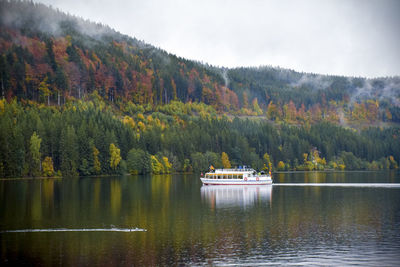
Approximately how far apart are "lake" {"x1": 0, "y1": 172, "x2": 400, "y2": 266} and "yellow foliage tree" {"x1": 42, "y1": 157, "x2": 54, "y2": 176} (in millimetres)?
79818

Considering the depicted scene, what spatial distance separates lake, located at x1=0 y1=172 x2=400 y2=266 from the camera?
49250 millimetres

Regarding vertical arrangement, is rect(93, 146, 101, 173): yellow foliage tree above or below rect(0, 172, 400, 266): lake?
above

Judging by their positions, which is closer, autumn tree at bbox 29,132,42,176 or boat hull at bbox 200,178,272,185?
boat hull at bbox 200,178,272,185

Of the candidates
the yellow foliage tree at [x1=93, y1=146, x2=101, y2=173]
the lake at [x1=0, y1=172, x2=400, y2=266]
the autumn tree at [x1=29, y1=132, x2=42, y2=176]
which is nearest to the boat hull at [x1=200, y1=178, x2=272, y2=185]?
the lake at [x1=0, y1=172, x2=400, y2=266]

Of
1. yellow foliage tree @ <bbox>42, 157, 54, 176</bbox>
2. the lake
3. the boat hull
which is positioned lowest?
the lake

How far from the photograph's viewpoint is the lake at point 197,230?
49250 millimetres

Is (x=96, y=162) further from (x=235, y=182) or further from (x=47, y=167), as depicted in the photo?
(x=235, y=182)

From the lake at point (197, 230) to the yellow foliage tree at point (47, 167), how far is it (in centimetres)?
7982

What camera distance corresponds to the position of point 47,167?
185 m

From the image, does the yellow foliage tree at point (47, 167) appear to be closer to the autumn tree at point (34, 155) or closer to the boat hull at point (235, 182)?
the autumn tree at point (34, 155)

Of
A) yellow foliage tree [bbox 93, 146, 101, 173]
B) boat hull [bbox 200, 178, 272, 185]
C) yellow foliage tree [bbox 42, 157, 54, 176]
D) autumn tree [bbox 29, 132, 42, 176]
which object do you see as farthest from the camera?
yellow foliage tree [bbox 93, 146, 101, 173]

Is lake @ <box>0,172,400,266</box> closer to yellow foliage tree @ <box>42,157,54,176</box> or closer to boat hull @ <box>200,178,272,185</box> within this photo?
boat hull @ <box>200,178,272,185</box>

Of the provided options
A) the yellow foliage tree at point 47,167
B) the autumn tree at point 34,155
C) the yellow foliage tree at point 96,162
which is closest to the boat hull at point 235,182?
the yellow foliage tree at point 96,162

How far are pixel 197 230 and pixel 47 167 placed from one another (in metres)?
134
